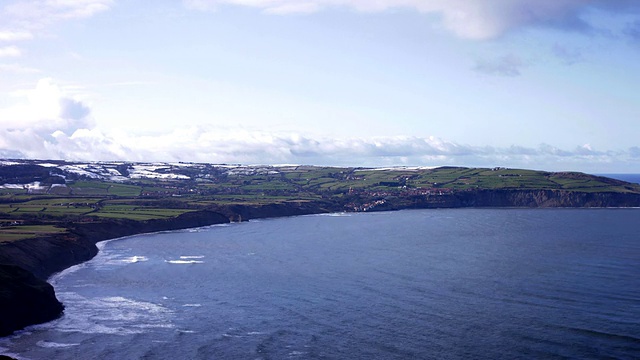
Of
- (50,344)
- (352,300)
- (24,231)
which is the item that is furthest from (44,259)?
(352,300)

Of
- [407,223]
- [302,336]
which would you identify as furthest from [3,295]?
[407,223]

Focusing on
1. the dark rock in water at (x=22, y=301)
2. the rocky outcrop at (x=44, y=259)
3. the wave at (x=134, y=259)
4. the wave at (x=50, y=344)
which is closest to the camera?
the wave at (x=50, y=344)

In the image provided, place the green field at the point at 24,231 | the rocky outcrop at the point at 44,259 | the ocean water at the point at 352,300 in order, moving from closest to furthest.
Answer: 1. the ocean water at the point at 352,300
2. the rocky outcrop at the point at 44,259
3. the green field at the point at 24,231

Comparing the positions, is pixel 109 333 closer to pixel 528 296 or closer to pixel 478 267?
pixel 528 296

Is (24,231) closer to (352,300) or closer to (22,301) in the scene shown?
(22,301)

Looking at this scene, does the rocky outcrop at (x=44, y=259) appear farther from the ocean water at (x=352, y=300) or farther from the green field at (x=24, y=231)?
the green field at (x=24, y=231)

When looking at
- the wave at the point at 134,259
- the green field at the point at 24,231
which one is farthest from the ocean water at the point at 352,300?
the green field at the point at 24,231
